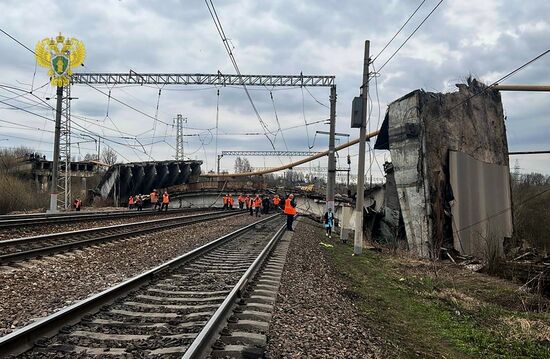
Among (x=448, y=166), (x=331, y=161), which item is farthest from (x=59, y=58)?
(x=448, y=166)

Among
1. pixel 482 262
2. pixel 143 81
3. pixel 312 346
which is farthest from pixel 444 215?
pixel 143 81

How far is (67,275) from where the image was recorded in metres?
8.70

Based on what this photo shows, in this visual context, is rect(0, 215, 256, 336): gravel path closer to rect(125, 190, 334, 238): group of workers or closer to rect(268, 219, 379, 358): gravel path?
rect(268, 219, 379, 358): gravel path

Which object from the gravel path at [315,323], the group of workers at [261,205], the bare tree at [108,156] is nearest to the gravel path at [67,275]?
the gravel path at [315,323]

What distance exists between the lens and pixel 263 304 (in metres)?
7.04

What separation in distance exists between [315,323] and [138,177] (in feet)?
175

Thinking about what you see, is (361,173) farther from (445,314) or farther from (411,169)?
(445,314)

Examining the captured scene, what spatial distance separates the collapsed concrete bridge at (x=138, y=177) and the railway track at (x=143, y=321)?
47.4m

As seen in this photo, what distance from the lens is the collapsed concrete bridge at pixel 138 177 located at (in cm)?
5472

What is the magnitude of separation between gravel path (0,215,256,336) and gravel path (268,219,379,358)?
9.74 ft

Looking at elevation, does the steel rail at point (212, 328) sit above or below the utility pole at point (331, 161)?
below

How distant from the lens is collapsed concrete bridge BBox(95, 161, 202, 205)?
5472cm

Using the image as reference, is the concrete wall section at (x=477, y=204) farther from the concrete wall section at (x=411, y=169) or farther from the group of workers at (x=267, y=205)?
the group of workers at (x=267, y=205)

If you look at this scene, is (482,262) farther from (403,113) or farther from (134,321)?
(134,321)
